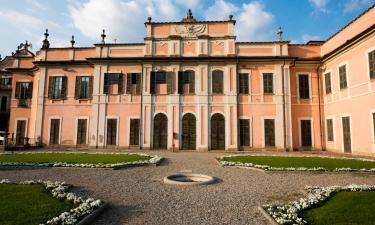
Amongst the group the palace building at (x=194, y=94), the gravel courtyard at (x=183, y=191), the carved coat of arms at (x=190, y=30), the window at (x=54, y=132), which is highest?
the carved coat of arms at (x=190, y=30)

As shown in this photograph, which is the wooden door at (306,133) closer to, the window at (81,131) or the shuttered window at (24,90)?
the window at (81,131)

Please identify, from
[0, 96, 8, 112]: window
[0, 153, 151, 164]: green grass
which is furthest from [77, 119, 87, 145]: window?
[0, 96, 8, 112]: window

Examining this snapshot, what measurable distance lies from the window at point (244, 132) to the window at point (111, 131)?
416 inches

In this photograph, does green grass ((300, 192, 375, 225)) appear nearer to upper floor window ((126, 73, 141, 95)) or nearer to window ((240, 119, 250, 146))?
window ((240, 119, 250, 146))

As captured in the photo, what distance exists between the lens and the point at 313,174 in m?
10.4

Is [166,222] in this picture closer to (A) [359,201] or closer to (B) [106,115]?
(A) [359,201]

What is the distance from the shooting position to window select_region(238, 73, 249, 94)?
21609 millimetres

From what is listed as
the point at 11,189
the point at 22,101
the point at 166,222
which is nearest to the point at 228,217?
the point at 166,222

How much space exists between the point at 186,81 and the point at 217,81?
102 inches

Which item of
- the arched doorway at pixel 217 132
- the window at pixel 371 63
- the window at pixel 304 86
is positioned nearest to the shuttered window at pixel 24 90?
the arched doorway at pixel 217 132

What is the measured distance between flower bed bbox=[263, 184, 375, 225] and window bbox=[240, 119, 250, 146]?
13.2 meters

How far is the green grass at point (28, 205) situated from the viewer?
4.84m

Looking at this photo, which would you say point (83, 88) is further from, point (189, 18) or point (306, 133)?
point (306, 133)

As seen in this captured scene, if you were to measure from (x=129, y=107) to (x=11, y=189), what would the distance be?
49.2 feet
